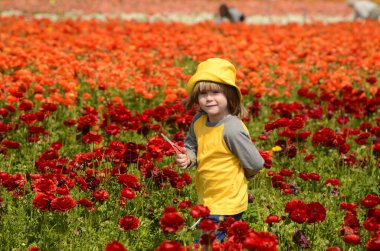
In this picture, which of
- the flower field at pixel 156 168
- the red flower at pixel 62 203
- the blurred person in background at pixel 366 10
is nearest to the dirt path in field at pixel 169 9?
the blurred person in background at pixel 366 10

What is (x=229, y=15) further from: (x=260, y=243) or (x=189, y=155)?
(x=260, y=243)

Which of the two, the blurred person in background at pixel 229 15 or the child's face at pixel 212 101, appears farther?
the blurred person in background at pixel 229 15

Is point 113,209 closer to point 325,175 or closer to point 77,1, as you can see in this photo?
point 325,175

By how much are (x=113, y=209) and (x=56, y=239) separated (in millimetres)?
559

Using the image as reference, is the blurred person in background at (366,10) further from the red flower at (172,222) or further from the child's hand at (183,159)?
the red flower at (172,222)

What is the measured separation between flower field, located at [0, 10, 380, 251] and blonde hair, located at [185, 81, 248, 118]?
2.16 ft

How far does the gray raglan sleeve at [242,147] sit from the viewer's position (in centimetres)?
330

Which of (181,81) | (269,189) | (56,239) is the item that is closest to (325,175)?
(269,189)

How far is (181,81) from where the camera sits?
26.8 ft

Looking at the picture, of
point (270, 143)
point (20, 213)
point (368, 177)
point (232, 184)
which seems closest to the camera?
point (232, 184)

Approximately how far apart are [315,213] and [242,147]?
22.4 inches

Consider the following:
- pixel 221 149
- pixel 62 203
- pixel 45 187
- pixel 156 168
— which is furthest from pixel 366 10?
pixel 62 203

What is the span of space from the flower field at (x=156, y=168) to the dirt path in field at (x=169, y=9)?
11995 millimetres

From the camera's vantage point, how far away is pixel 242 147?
10.8 ft
